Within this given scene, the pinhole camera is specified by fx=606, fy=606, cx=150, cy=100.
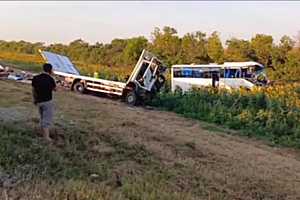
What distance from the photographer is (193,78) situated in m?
41.5

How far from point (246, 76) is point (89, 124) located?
91.2 feet

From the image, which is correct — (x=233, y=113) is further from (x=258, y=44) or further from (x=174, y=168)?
(x=258, y=44)

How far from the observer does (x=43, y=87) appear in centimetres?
1119

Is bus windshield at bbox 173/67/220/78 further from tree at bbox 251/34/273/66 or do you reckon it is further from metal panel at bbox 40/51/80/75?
tree at bbox 251/34/273/66

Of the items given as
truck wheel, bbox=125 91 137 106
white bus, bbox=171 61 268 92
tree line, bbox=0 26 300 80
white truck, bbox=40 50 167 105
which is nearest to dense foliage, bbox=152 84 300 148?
white truck, bbox=40 50 167 105

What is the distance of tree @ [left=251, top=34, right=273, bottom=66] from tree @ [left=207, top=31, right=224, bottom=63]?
10.4 ft

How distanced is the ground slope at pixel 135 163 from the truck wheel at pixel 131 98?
750cm

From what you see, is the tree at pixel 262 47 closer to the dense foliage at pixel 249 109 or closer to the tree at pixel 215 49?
the tree at pixel 215 49

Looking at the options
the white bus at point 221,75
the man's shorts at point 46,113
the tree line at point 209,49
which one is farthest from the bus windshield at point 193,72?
the man's shorts at point 46,113

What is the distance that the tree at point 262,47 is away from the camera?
57.0 m

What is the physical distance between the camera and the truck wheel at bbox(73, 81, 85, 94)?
26922mm

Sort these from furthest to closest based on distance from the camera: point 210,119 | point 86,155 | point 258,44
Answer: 1. point 258,44
2. point 210,119
3. point 86,155

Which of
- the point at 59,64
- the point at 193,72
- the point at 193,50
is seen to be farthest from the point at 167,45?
the point at 59,64

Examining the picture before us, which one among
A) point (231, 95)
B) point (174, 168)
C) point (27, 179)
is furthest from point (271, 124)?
point (27, 179)
